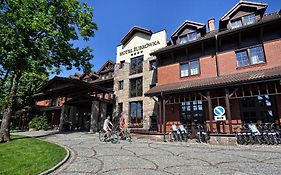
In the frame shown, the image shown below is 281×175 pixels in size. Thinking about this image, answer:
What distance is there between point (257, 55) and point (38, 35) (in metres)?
17.4

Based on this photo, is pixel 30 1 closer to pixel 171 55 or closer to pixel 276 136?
pixel 171 55

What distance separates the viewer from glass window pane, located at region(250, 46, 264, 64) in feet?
47.3

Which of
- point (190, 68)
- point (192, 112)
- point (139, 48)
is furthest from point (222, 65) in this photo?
point (139, 48)

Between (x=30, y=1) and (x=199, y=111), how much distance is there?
1584 cm

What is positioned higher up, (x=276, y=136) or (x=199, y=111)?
(x=199, y=111)

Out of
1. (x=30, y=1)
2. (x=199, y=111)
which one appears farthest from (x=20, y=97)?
(x=199, y=111)

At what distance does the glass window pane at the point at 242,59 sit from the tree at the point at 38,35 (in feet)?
41.9

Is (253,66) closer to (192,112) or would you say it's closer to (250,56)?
(250,56)

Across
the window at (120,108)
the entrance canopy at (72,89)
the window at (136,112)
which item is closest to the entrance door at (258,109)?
the window at (136,112)

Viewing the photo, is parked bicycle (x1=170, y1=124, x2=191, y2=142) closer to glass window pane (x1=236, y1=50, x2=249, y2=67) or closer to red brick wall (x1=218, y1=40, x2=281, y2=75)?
red brick wall (x1=218, y1=40, x2=281, y2=75)

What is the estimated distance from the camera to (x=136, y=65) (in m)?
23.7

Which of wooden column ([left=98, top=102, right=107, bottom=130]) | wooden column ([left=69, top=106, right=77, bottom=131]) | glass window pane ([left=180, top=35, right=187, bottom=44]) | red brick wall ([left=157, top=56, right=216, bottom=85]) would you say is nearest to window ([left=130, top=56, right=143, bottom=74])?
red brick wall ([left=157, top=56, right=216, bottom=85])

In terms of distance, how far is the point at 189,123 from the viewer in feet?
53.4

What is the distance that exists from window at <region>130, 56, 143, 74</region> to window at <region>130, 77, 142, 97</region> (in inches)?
44.4
